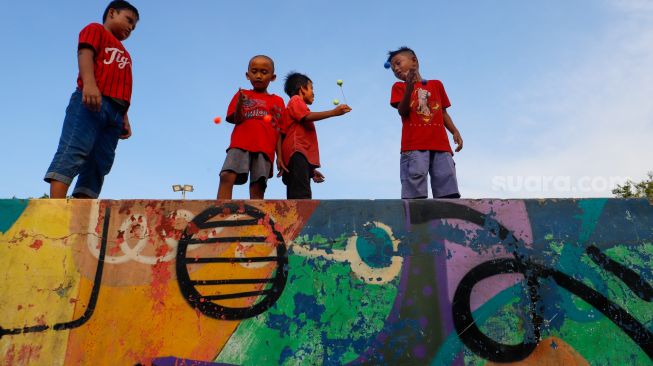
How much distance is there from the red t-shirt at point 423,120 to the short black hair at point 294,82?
0.86 meters

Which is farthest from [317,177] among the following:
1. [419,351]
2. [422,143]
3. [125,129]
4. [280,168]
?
[419,351]

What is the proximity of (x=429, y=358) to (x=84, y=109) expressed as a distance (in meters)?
2.21

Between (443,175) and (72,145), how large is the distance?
240 centimetres

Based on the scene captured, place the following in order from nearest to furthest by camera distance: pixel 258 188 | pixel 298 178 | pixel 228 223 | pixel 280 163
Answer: pixel 228 223 < pixel 258 188 < pixel 298 178 < pixel 280 163

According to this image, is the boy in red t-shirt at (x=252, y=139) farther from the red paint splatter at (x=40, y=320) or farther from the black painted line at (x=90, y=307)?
the red paint splatter at (x=40, y=320)

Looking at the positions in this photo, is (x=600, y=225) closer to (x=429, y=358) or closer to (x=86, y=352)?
(x=429, y=358)

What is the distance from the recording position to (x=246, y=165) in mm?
3275

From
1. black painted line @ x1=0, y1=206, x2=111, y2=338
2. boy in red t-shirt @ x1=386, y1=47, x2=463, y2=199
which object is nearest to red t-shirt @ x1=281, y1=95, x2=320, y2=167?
boy in red t-shirt @ x1=386, y1=47, x2=463, y2=199

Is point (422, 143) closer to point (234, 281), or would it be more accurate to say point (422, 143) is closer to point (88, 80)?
point (234, 281)

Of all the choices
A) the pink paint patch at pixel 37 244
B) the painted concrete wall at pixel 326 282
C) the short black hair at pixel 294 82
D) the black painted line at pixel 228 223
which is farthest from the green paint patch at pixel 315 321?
the short black hair at pixel 294 82

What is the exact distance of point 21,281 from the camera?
2027mm

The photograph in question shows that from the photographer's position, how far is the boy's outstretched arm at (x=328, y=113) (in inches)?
132

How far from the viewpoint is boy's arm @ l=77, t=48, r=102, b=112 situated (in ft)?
8.29

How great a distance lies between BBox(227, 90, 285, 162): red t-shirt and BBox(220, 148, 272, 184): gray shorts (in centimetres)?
4
